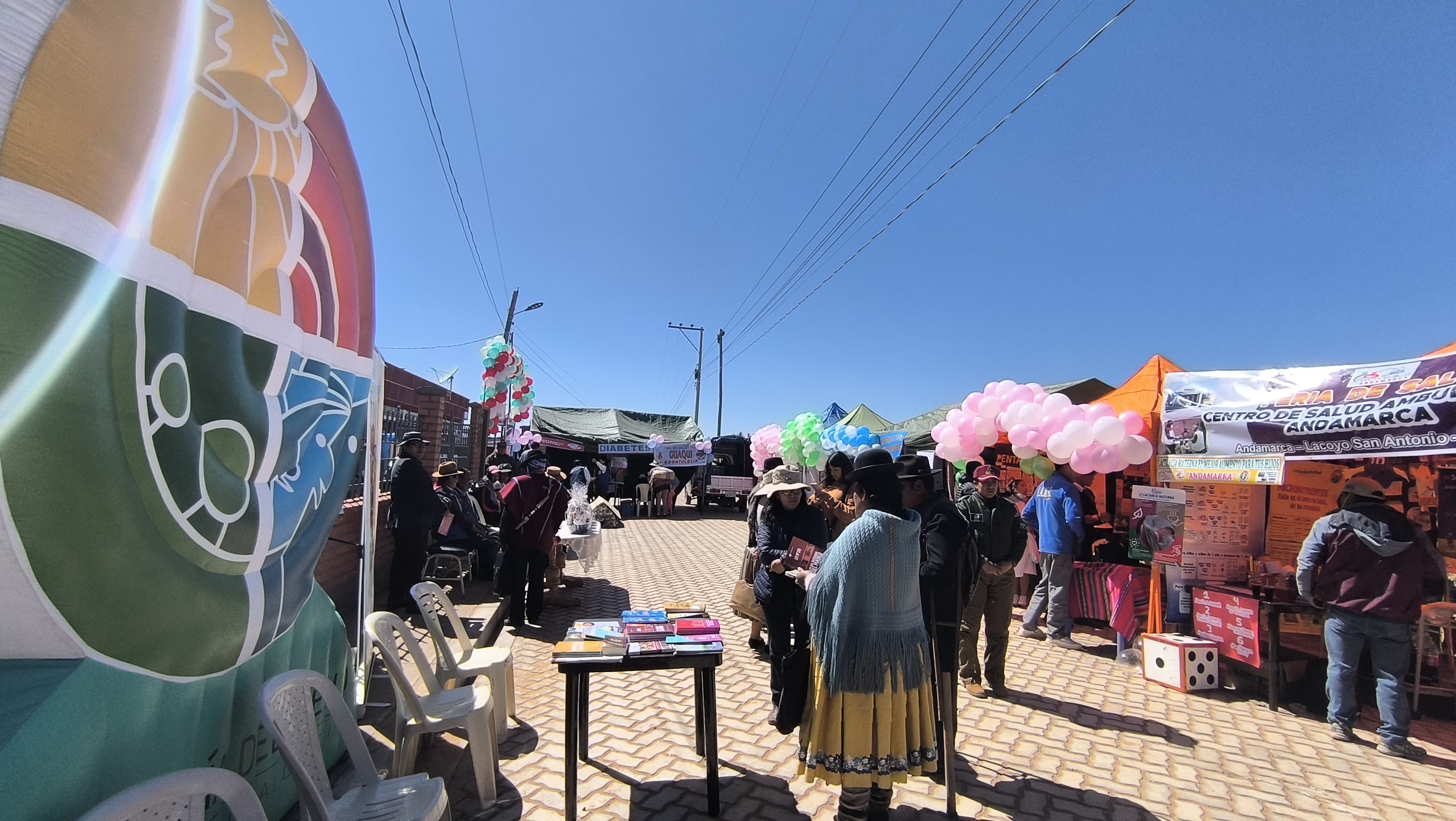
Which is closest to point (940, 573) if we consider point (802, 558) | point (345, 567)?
point (802, 558)

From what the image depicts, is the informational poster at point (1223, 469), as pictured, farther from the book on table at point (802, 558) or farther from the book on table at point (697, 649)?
the book on table at point (697, 649)

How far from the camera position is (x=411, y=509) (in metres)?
6.10

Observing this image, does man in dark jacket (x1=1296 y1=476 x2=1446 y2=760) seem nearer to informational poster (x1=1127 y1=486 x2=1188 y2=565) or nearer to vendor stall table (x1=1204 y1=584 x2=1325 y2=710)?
vendor stall table (x1=1204 y1=584 x2=1325 y2=710)

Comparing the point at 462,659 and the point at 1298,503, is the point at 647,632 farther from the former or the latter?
the point at 1298,503

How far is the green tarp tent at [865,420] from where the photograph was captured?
41.8 feet

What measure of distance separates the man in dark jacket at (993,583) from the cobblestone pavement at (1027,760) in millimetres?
224

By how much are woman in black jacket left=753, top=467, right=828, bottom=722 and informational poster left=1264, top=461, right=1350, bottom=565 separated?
4.67 meters

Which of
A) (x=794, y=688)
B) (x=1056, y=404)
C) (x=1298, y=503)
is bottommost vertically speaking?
(x=794, y=688)

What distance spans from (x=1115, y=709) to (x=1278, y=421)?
2574 millimetres

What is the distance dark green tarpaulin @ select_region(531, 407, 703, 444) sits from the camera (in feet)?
63.3

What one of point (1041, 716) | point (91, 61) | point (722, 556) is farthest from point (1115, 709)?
point (722, 556)

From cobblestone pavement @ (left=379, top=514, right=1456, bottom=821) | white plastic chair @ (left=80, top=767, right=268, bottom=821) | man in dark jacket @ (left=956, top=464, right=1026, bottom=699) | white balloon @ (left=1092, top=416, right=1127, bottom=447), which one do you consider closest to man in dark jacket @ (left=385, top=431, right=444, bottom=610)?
cobblestone pavement @ (left=379, top=514, right=1456, bottom=821)

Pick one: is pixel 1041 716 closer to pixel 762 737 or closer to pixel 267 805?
pixel 762 737

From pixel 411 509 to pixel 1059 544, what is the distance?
622 cm
